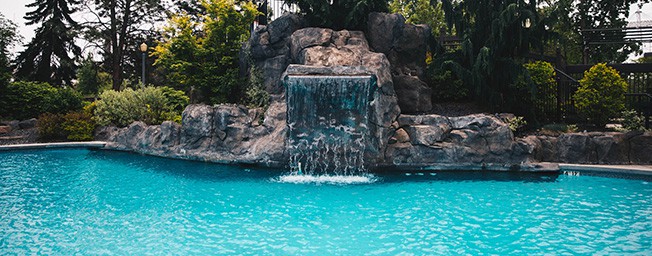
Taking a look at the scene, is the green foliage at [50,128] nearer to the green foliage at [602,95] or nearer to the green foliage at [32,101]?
the green foliage at [32,101]

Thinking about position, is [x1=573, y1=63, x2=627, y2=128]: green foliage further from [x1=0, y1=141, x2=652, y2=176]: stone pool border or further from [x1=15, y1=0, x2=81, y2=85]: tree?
[x1=15, y1=0, x2=81, y2=85]: tree

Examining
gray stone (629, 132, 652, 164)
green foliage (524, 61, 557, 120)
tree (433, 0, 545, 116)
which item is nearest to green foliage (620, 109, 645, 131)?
gray stone (629, 132, 652, 164)

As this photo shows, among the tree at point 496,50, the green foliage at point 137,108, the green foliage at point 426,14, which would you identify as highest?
the green foliage at point 426,14

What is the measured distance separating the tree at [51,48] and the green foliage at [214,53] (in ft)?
45.8

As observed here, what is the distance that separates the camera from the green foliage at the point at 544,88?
43.5ft

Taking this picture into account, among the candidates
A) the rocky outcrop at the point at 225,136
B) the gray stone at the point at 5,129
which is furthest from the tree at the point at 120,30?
the rocky outcrop at the point at 225,136

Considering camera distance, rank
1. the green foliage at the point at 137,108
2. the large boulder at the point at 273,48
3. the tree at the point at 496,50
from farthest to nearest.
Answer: the green foliage at the point at 137,108, the large boulder at the point at 273,48, the tree at the point at 496,50

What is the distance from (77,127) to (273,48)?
27.7 ft

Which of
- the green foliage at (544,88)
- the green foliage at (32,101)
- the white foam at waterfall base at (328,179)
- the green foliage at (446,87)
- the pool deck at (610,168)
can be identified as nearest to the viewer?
the white foam at waterfall base at (328,179)

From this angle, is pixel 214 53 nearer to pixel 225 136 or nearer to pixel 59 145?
pixel 225 136

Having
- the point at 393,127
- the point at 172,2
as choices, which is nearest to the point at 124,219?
the point at 393,127

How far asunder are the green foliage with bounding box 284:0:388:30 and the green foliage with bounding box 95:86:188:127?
6123mm

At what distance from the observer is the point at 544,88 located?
13383mm

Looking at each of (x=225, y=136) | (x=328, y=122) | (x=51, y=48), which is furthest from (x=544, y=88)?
(x=51, y=48)
